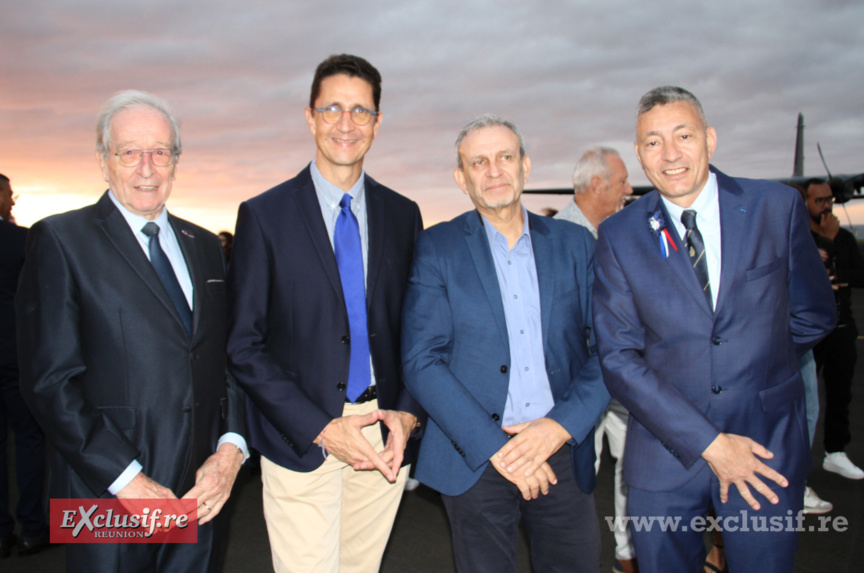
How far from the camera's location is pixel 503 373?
1.99 metres

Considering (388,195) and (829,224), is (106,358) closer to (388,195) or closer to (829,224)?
(388,195)

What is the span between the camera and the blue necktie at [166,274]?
183 centimetres

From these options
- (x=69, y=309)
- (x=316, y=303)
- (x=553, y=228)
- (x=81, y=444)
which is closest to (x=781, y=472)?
(x=553, y=228)

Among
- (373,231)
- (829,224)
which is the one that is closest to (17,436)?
(373,231)

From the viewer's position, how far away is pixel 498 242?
215cm

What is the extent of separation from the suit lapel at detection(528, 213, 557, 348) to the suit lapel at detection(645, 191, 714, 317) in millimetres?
376

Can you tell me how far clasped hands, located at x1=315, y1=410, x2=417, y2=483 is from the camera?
1961 millimetres

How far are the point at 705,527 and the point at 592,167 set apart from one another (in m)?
2.63

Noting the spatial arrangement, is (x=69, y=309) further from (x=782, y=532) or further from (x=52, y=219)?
(x=782, y=532)

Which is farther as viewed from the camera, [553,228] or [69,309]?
[553,228]

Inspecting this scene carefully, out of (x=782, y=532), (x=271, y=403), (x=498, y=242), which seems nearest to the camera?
(x=782, y=532)

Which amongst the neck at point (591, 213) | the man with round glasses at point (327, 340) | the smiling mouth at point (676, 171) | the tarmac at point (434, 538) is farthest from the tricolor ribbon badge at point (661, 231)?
the tarmac at point (434, 538)

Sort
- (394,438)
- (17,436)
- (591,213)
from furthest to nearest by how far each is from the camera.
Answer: (591,213) < (17,436) < (394,438)

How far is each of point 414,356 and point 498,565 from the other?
0.80 meters
